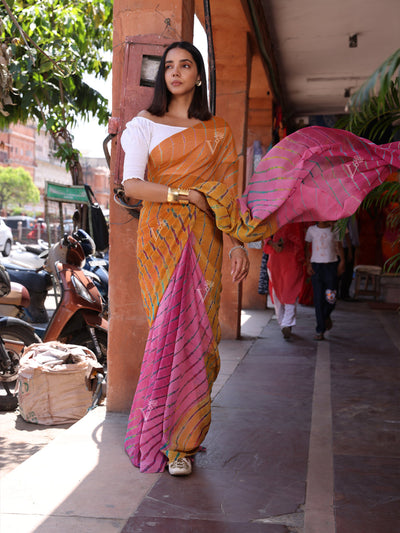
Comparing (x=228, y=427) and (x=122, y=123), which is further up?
(x=122, y=123)

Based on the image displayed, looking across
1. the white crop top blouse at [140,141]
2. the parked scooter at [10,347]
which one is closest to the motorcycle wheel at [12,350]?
the parked scooter at [10,347]

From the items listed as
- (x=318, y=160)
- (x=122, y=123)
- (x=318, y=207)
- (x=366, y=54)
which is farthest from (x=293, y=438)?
(x=366, y=54)

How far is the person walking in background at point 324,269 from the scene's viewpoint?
7.32m

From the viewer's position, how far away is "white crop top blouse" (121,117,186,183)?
9.90 feet

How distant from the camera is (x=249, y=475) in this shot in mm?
2900

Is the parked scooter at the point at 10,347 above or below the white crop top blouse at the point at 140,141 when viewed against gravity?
below

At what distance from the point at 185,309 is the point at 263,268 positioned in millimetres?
5798

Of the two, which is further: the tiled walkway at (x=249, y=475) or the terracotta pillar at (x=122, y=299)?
the terracotta pillar at (x=122, y=299)

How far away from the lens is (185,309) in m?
2.98

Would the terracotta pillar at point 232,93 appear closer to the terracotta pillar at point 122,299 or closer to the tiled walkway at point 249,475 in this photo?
the tiled walkway at point 249,475

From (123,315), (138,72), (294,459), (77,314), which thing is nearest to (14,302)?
(77,314)

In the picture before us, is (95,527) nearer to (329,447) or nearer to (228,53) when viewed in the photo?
(329,447)

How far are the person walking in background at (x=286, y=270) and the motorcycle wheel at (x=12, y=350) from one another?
10.1 ft

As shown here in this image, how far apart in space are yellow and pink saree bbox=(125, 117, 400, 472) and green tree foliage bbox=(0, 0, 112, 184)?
3339 mm
